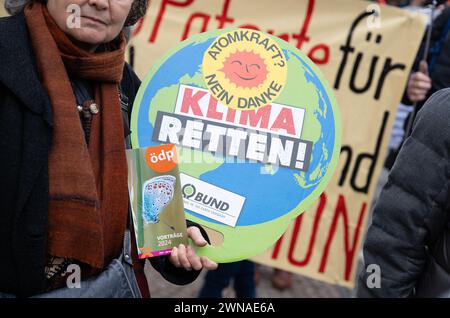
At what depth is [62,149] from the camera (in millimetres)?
1181

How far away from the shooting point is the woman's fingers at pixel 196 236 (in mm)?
1299

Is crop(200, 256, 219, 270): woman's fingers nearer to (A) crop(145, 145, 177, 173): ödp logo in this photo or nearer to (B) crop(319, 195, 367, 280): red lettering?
(A) crop(145, 145, 177, 173): ödp logo

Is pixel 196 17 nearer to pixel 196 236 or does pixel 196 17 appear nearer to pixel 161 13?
pixel 161 13

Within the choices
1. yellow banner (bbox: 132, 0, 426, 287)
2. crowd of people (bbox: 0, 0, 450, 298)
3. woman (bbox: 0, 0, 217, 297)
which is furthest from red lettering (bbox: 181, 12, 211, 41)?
Answer: woman (bbox: 0, 0, 217, 297)

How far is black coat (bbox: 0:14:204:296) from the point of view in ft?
3.70

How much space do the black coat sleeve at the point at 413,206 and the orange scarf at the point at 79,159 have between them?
80 cm

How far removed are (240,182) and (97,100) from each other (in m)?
0.41

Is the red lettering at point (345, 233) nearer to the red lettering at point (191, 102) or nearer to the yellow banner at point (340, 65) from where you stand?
the yellow banner at point (340, 65)

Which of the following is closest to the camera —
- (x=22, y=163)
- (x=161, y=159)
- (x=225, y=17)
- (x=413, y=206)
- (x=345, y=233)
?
(x=22, y=163)

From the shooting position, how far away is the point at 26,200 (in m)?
1.12

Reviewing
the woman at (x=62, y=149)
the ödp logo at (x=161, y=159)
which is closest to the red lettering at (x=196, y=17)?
the woman at (x=62, y=149)

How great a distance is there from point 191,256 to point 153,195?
0.58ft

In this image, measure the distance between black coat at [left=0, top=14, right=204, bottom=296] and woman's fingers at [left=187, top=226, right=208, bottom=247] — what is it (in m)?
0.34

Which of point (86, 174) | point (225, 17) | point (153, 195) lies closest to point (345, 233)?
point (225, 17)
